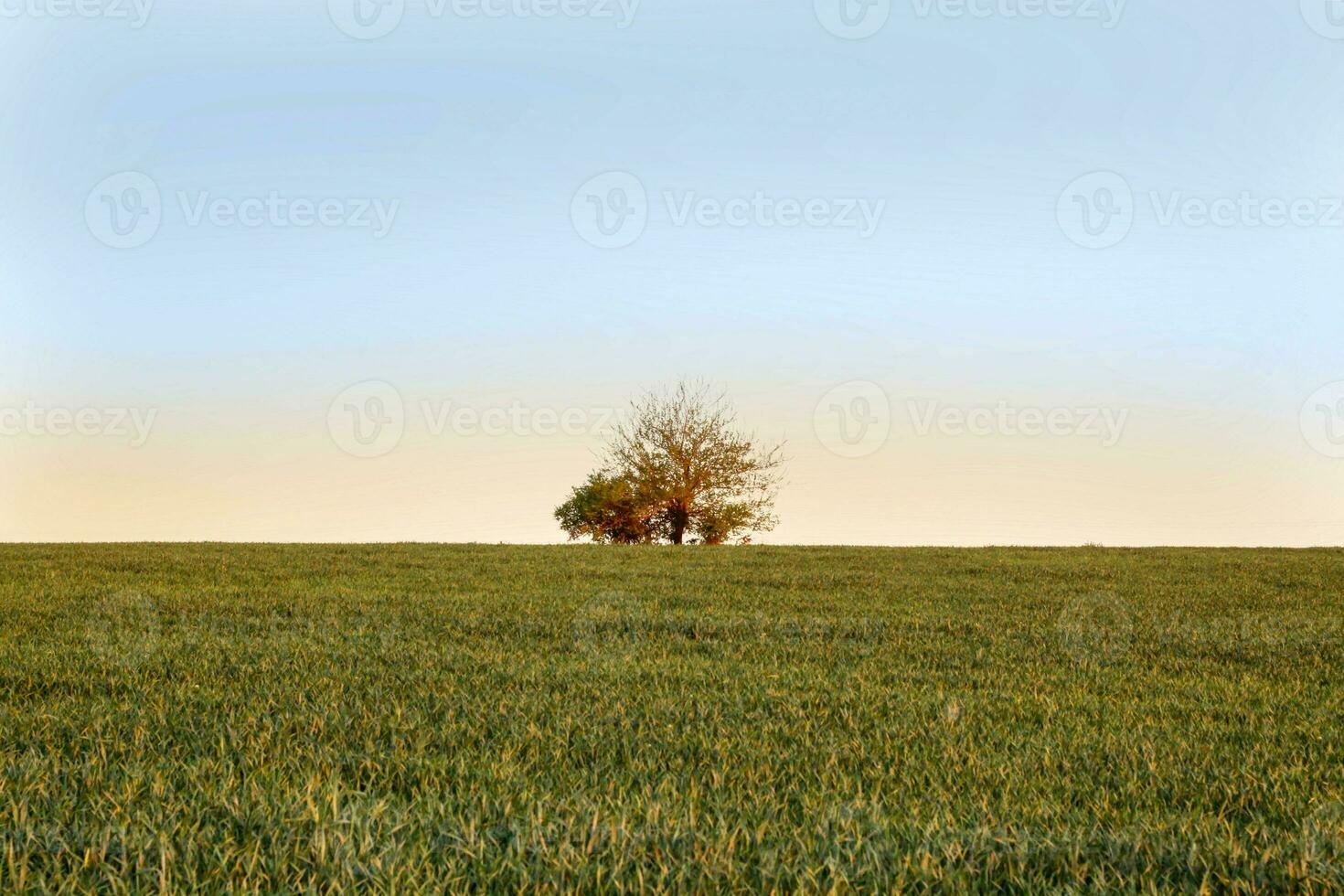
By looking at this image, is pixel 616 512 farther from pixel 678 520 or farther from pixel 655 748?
pixel 655 748

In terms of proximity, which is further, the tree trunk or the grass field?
the tree trunk

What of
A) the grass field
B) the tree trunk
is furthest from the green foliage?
the grass field

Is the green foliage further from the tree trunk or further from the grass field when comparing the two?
the grass field

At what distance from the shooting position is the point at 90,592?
46.9 feet

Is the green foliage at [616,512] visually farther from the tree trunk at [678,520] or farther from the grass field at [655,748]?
the grass field at [655,748]

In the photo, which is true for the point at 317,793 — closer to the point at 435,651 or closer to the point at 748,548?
the point at 435,651

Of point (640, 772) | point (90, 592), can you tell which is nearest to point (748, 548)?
point (90, 592)

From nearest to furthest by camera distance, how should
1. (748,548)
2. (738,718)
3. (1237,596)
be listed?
(738,718) < (1237,596) < (748,548)

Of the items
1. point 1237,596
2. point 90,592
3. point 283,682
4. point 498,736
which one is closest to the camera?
point 498,736

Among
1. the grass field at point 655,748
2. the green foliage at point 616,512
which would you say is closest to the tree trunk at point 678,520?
the green foliage at point 616,512

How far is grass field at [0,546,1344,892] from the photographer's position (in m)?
3.65

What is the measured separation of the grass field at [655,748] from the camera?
365cm

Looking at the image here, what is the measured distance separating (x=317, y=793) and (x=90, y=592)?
12.2 meters

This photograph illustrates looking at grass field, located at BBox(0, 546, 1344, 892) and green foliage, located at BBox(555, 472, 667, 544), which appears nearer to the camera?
grass field, located at BBox(0, 546, 1344, 892)
